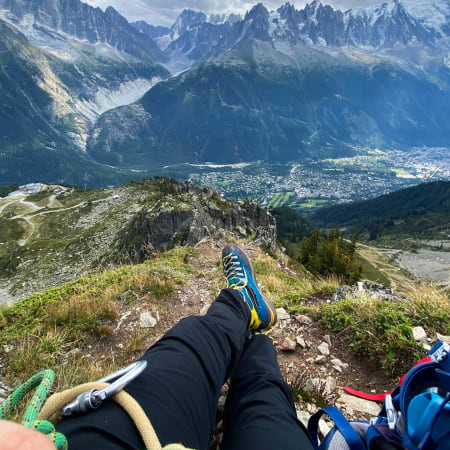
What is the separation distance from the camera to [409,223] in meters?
161

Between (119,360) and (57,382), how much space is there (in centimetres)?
108

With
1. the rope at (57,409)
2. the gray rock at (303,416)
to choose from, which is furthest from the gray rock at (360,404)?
the rope at (57,409)

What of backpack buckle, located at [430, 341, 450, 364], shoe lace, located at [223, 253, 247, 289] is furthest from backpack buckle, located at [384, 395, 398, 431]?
shoe lace, located at [223, 253, 247, 289]

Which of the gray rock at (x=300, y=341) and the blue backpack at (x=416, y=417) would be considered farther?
the gray rock at (x=300, y=341)

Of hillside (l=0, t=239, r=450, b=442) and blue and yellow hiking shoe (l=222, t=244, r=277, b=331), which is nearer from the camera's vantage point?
hillside (l=0, t=239, r=450, b=442)

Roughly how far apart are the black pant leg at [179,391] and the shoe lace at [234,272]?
5.46 feet

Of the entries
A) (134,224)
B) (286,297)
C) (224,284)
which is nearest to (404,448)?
(286,297)

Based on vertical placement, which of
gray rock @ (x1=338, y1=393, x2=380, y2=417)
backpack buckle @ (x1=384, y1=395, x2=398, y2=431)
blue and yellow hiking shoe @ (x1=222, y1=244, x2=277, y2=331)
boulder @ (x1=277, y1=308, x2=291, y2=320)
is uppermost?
backpack buckle @ (x1=384, y1=395, x2=398, y2=431)

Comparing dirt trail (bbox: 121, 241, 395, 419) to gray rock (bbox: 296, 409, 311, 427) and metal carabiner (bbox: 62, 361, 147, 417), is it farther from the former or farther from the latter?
metal carabiner (bbox: 62, 361, 147, 417)

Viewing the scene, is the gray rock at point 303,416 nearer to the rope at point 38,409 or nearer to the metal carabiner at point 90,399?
the metal carabiner at point 90,399

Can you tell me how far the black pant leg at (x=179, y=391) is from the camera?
72.7 inches

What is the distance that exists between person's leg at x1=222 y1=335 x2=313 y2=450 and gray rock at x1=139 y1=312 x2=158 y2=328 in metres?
2.92

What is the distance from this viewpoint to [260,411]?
8.53ft

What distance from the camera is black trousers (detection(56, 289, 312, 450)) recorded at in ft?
6.25
